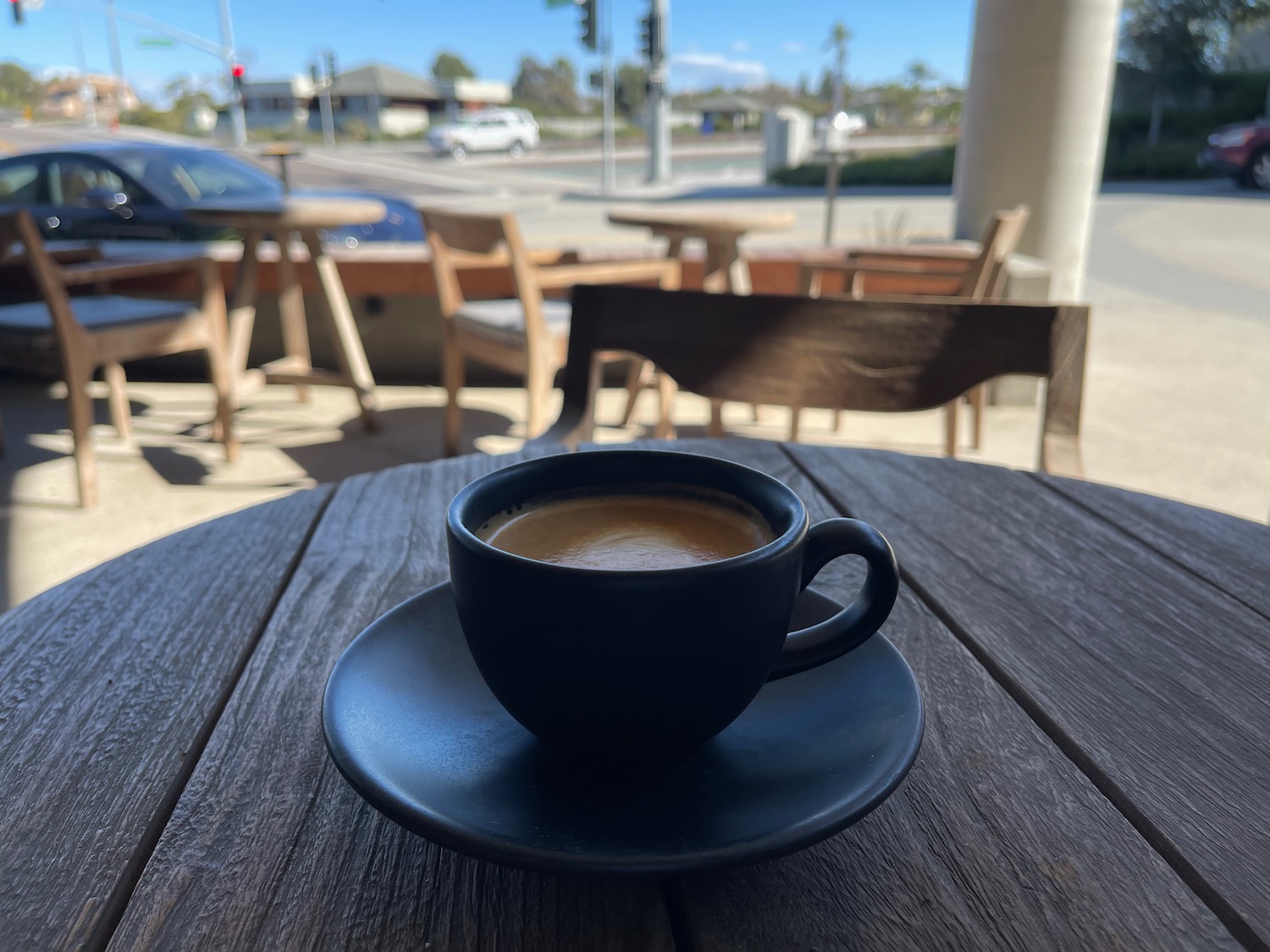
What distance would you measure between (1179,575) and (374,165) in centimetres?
2812

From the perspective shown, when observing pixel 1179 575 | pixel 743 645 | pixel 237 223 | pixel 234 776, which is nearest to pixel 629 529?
pixel 743 645

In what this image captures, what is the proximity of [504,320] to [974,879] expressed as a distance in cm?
301

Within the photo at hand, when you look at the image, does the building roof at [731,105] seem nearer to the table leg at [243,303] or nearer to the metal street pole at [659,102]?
the metal street pole at [659,102]

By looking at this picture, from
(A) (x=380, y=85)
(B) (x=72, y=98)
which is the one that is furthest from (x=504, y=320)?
(B) (x=72, y=98)

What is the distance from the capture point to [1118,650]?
2.00 feet

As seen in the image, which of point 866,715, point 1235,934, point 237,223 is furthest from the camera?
point 237,223

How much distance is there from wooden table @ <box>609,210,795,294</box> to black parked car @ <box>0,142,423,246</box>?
249cm

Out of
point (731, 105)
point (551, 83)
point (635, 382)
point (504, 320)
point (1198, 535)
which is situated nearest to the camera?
point (1198, 535)

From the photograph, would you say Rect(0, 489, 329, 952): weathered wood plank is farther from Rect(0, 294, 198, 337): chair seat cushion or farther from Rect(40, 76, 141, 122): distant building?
Rect(40, 76, 141, 122): distant building

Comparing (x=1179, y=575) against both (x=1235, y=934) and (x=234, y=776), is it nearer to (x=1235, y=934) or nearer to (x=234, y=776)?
(x=1235, y=934)

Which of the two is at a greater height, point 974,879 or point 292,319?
point 974,879

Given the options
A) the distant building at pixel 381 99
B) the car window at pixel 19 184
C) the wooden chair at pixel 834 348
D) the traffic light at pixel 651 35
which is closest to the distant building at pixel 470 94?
the distant building at pixel 381 99

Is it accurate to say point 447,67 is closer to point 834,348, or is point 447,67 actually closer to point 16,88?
point 16,88

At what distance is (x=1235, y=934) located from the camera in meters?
0.38
